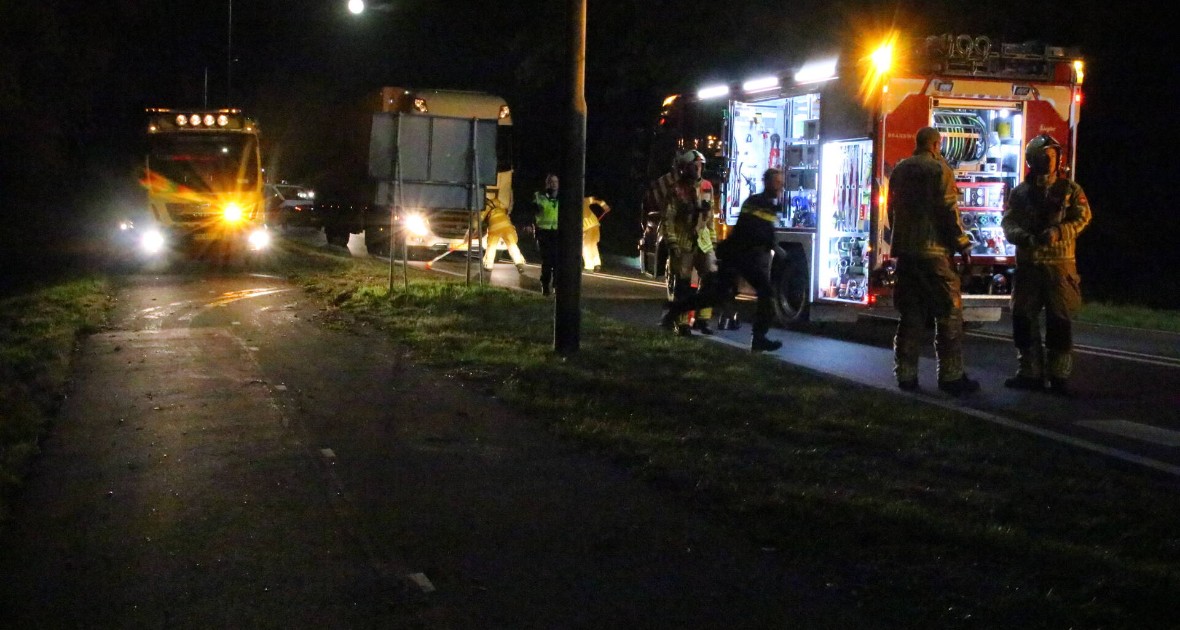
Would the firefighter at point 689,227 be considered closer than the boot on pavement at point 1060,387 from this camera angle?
No

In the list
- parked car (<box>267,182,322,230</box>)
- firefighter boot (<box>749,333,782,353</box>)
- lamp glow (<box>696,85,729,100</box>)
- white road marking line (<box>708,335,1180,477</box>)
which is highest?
lamp glow (<box>696,85,729,100</box>)

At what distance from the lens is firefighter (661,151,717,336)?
505 inches

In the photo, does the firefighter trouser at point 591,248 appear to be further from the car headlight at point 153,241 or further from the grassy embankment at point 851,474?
the car headlight at point 153,241

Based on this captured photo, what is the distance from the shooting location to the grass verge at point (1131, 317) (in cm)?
1520

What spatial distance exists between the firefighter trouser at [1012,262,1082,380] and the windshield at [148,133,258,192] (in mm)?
20329

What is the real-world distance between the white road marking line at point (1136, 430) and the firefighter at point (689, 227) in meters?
4.49

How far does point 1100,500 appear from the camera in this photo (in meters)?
6.59

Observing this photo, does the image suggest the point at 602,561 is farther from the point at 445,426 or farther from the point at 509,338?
the point at 509,338

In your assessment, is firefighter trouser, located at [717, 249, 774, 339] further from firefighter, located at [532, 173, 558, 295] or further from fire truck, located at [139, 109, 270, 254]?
fire truck, located at [139, 109, 270, 254]

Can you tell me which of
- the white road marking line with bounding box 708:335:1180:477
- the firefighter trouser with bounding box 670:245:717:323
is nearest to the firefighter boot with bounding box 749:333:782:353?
the firefighter trouser with bounding box 670:245:717:323

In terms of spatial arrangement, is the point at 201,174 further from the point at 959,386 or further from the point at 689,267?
the point at 959,386

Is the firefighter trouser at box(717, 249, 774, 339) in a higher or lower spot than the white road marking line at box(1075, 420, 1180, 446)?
higher

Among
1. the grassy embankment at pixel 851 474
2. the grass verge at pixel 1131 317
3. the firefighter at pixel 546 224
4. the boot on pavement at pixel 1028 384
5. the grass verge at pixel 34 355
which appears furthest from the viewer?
the firefighter at pixel 546 224

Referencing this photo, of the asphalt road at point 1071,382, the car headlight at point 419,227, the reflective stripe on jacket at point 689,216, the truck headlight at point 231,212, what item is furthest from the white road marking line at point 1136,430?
the truck headlight at point 231,212
